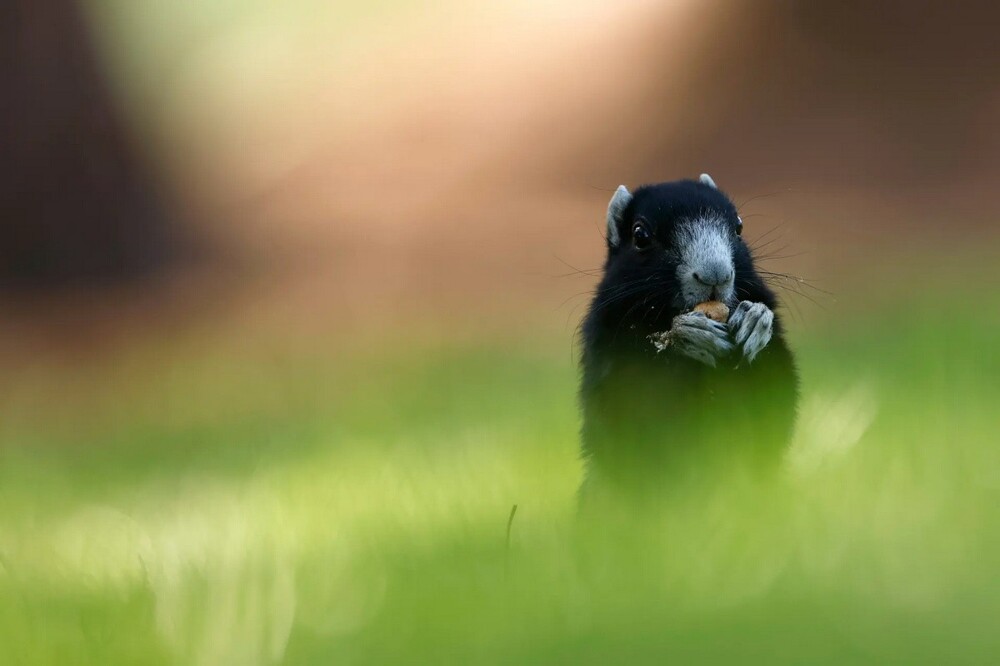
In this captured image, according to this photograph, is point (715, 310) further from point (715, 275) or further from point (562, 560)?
point (562, 560)

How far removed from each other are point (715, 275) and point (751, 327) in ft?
0.90

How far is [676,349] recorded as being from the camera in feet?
10.9

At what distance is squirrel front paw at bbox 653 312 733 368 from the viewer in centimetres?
318

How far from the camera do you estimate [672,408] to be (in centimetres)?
328

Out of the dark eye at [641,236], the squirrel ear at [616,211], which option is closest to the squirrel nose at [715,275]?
the dark eye at [641,236]

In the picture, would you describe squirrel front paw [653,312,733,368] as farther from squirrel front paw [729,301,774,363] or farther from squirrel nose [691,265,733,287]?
squirrel nose [691,265,733,287]

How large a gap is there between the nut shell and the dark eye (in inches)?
14.9

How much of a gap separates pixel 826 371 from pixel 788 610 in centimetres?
192

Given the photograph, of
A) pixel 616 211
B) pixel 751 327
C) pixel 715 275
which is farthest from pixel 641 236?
pixel 751 327

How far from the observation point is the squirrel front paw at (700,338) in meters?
3.18

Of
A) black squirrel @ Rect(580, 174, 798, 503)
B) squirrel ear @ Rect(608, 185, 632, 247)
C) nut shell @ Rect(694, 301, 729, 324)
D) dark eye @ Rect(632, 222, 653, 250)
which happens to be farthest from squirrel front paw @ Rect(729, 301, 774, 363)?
squirrel ear @ Rect(608, 185, 632, 247)

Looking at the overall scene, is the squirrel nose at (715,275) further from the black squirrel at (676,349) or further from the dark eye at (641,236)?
the dark eye at (641,236)

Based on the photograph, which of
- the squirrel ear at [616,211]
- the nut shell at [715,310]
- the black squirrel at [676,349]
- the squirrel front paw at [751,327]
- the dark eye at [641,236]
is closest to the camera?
the black squirrel at [676,349]

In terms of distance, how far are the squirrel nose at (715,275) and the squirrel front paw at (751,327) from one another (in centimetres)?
18
